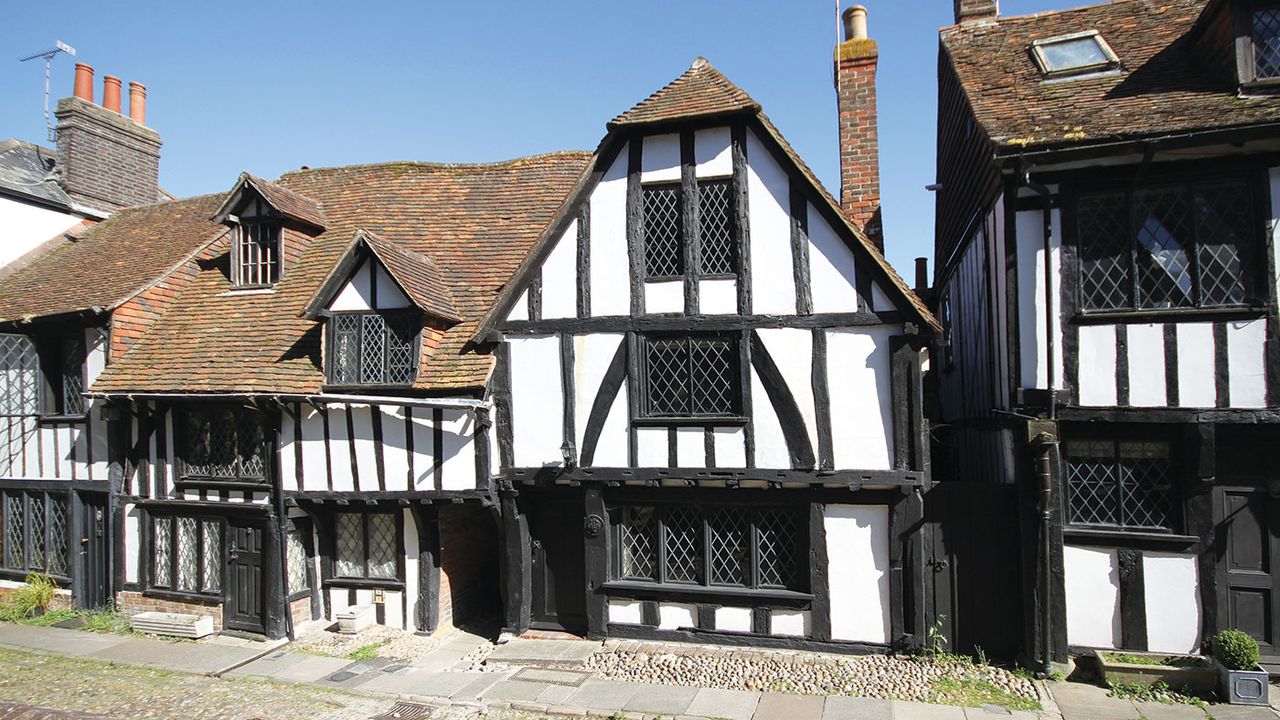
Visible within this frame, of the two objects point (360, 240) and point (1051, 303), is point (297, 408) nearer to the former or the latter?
point (360, 240)

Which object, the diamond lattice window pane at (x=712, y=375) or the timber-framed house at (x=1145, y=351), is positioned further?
the diamond lattice window pane at (x=712, y=375)

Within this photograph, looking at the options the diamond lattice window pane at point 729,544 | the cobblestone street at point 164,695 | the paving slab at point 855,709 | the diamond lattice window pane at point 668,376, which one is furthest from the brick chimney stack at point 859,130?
the cobblestone street at point 164,695

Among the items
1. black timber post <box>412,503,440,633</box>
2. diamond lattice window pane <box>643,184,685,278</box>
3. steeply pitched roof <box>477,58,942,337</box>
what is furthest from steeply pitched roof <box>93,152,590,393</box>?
black timber post <box>412,503,440,633</box>

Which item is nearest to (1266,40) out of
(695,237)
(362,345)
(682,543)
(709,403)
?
(695,237)

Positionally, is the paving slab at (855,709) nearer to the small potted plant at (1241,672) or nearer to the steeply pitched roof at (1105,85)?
the small potted plant at (1241,672)

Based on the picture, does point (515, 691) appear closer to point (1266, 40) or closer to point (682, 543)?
point (682, 543)

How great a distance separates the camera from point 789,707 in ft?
25.0

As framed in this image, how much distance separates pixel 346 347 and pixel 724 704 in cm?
707

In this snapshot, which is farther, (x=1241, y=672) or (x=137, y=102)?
(x=137, y=102)

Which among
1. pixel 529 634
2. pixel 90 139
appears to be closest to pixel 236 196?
pixel 90 139

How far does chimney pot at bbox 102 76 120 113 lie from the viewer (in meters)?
16.0

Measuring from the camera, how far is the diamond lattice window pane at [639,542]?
379 inches

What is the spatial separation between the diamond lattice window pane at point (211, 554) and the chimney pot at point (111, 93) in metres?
10.8

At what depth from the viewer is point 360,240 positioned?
1037cm
